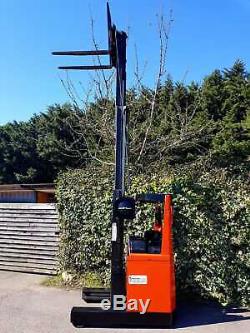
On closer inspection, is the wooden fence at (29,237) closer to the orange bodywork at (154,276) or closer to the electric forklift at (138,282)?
the electric forklift at (138,282)

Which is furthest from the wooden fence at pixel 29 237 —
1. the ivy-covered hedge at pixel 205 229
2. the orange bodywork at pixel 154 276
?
the orange bodywork at pixel 154 276

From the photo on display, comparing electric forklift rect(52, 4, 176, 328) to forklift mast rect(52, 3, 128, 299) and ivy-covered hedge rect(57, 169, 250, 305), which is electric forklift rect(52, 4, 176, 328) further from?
ivy-covered hedge rect(57, 169, 250, 305)

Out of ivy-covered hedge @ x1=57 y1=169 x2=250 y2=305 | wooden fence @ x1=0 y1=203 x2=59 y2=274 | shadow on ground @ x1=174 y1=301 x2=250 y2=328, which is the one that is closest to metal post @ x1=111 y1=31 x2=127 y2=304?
shadow on ground @ x1=174 y1=301 x2=250 y2=328

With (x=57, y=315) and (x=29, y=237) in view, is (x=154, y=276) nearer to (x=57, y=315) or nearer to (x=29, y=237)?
(x=57, y=315)

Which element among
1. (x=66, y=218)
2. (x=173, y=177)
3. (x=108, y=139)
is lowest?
(x=66, y=218)

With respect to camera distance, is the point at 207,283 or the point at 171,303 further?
the point at 207,283

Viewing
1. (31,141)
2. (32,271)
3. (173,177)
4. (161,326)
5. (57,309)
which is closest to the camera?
(161,326)

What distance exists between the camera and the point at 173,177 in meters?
6.20

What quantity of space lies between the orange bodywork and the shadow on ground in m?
0.42

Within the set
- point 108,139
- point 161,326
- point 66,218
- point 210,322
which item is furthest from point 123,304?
point 108,139

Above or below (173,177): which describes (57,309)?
below

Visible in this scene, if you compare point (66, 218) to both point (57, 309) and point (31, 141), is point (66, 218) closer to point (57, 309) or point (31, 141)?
point (57, 309)

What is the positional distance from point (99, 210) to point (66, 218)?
80 centimetres

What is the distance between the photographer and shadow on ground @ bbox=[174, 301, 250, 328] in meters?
5.27
